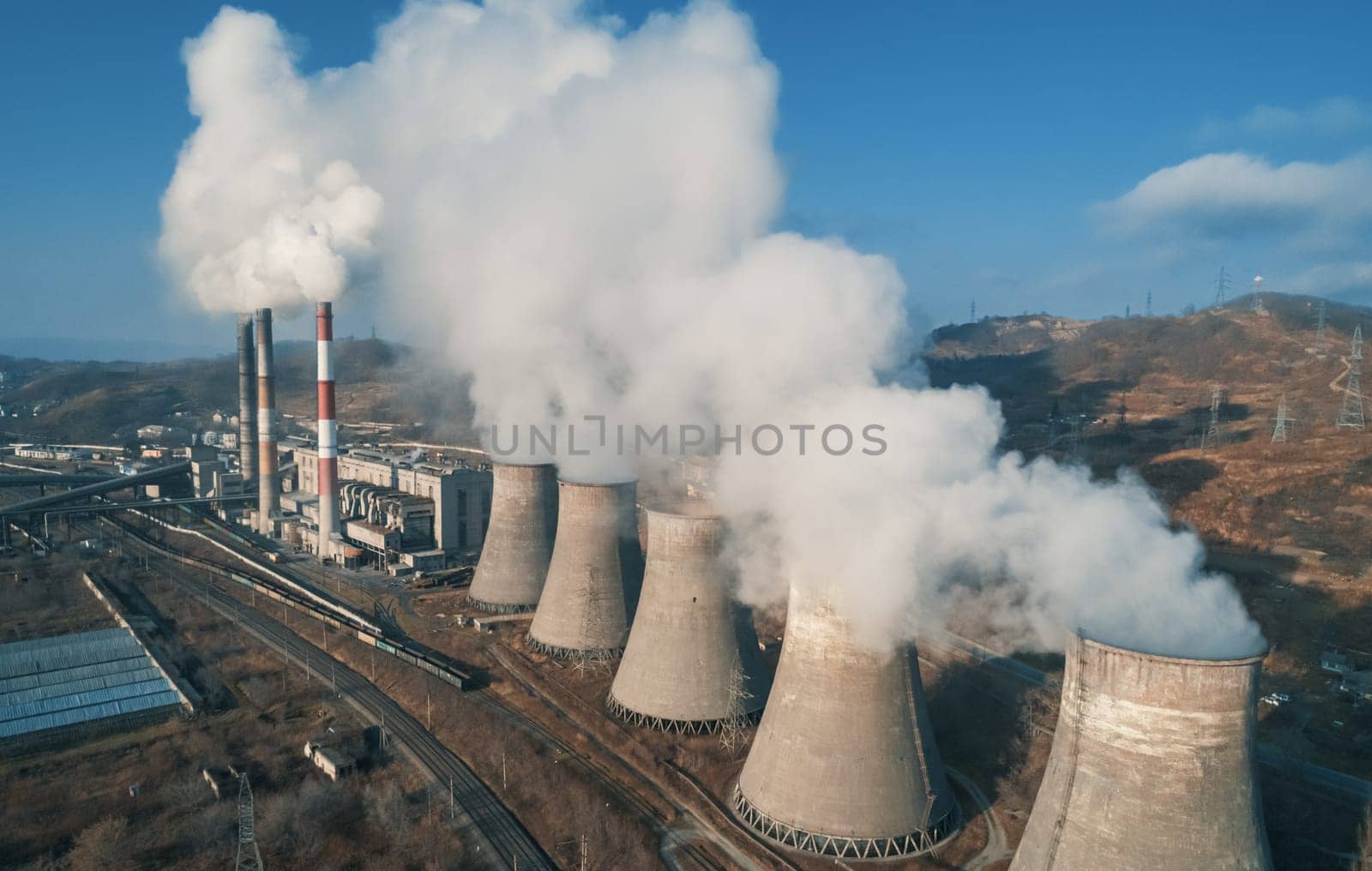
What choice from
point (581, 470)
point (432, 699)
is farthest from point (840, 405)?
point (432, 699)

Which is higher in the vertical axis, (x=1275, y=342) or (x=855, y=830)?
(x=1275, y=342)

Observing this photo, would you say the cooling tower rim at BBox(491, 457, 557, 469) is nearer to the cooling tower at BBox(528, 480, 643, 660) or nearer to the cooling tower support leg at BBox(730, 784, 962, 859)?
the cooling tower at BBox(528, 480, 643, 660)

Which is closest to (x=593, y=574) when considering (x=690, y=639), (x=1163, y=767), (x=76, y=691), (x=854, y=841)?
(x=690, y=639)

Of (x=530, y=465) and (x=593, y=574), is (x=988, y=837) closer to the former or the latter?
(x=593, y=574)

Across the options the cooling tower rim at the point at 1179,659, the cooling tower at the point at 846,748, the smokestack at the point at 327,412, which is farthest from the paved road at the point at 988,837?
the smokestack at the point at 327,412

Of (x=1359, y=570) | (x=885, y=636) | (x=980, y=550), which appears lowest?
(x=1359, y=570)

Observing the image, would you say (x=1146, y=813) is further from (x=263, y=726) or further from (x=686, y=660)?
(x=263, y=726)
